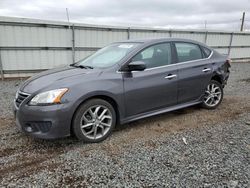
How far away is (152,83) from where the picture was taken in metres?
3.41

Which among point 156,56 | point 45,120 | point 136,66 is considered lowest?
point 45,120

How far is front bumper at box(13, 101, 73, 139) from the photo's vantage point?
2650 mm

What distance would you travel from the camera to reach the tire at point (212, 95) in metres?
4.36

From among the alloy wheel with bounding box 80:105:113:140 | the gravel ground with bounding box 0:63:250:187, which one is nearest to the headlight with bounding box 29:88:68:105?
the alloy wheel with bounding box 80:105:113:140

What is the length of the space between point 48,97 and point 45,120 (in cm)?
31

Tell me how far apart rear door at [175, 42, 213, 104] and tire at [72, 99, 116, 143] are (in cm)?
152

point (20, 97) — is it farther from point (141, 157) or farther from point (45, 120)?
point (141, 157)

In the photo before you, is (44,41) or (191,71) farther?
(44,41)

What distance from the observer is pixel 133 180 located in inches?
87.2

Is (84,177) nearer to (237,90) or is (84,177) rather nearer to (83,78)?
(83,78)

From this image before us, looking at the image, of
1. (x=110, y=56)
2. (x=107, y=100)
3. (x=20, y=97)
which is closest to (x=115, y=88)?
(x=107, y=100)

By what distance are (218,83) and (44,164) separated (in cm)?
386

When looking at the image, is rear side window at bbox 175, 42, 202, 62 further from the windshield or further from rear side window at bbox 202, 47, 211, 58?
the windshield

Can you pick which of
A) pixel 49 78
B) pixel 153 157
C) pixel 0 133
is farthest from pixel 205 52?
pixel 0 133
